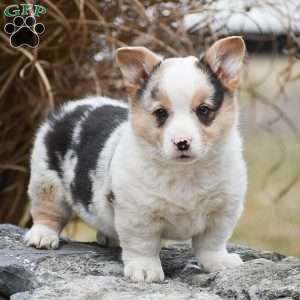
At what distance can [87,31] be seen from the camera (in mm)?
3697

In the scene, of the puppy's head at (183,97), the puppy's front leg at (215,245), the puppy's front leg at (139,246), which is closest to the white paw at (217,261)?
the puppy's front leg at (215,245)

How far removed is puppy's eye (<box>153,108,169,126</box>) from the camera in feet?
8.18

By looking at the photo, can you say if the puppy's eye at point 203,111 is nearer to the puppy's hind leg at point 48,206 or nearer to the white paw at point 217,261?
the white paw at point 217,261

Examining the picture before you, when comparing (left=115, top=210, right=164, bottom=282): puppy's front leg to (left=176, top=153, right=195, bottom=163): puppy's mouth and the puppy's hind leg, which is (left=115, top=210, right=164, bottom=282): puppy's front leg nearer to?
(left=176, top=153, right=195, bottom=163): puppy's mouth

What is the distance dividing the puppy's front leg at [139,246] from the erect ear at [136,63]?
39 cm

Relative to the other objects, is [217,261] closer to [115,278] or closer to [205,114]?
[115,278]

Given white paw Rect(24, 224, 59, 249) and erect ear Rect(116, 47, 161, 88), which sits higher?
erect ear Rect(116, 47, 161, 88)

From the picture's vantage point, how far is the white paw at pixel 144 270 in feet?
8.55

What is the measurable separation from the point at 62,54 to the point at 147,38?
368 millimetres

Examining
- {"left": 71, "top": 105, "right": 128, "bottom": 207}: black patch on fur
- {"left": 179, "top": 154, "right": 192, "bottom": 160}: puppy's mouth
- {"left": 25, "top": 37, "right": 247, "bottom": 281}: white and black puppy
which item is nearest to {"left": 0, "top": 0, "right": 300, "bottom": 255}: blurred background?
{"left": 71, "top": 105, "right": 128, "bottom": 207}: black patch on fur

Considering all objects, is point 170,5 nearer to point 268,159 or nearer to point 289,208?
point 289,208

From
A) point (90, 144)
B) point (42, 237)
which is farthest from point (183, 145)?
point (42, 237)

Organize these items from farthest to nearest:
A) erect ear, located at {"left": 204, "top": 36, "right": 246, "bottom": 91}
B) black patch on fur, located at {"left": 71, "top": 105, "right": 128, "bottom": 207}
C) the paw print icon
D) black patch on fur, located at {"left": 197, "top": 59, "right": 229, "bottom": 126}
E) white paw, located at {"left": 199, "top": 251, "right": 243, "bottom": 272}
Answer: the paw print icon, black patch on fur, located at {"left": 71, "top": 105, "right": 128, "bottom": 207}, white paw, located at {"left": 199, "top": 251, "right": 243, "bottom": 272}, erect ear, located at {"left": 204, "top": 36, "right": 246, "bottom": 91}, black patch on fur, located at {"left": 197, "top": 59, "right": 229, "bottom": 126}

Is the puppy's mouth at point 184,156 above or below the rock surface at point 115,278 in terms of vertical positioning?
above
